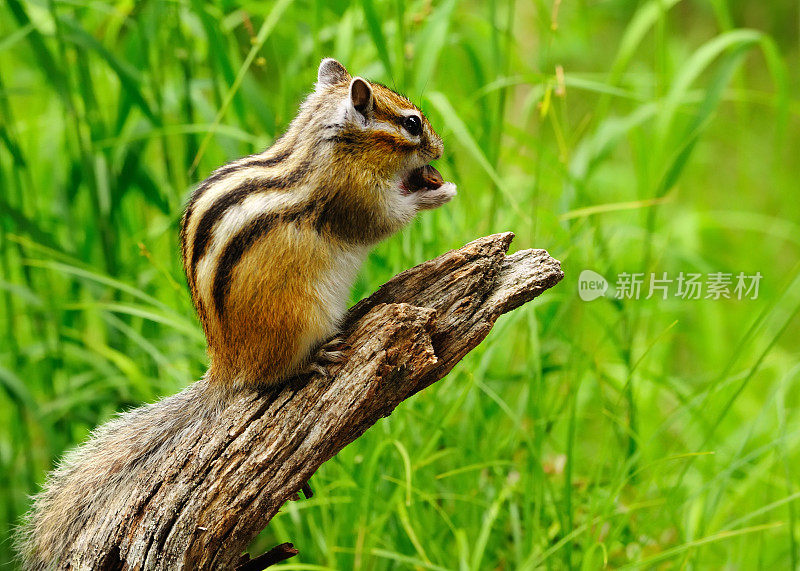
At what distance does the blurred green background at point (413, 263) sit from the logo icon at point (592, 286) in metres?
0.11

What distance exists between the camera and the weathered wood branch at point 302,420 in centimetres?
161

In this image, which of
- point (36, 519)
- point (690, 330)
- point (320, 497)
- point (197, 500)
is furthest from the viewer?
point (690, 330)

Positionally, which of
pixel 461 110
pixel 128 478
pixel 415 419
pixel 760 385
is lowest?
pixel 760 385

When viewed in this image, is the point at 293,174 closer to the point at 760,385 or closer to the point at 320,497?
the point at 320,497

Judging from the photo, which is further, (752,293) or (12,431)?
(12,431)

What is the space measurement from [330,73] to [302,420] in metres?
0.84

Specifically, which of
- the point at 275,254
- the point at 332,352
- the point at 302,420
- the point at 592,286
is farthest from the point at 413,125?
the point at 592,286

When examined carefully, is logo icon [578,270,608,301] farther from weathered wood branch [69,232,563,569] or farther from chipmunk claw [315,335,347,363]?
chipmunk claw [315,335,347,363]

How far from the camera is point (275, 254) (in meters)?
1.70

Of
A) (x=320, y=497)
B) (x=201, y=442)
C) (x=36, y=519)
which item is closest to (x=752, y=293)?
(x=320, y=497)

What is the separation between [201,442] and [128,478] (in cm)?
24

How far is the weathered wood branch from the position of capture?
5.27 feet

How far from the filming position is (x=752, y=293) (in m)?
2.48

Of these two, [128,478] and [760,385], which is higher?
[128,478]
